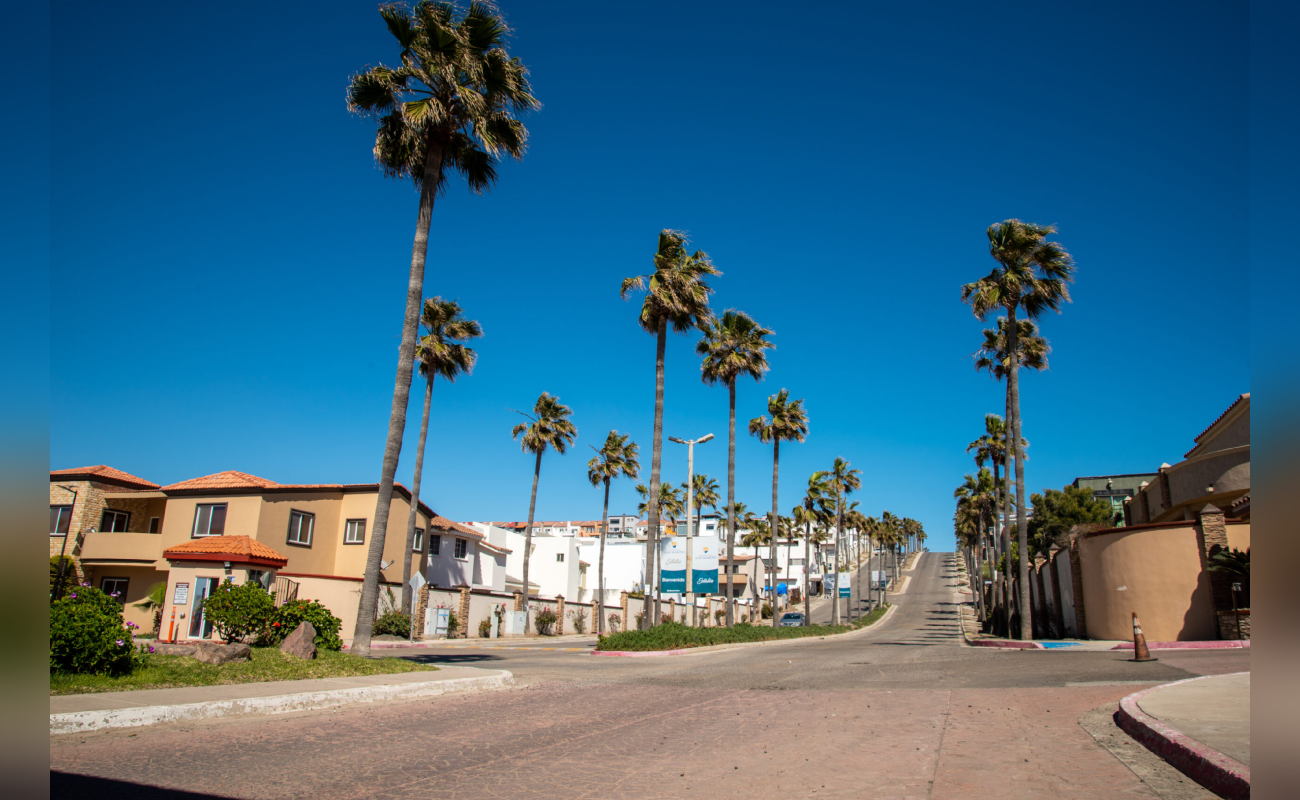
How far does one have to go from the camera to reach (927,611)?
7812cm

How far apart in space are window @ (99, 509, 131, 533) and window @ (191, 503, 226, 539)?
558 cm

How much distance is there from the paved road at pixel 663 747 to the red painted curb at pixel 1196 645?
8.62 meters

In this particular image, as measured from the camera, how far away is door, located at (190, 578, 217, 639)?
2577 centimetres

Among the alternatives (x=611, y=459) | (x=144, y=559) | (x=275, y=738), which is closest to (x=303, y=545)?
(x=144, y=559)

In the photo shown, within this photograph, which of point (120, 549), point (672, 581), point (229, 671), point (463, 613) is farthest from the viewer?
point (463, 613)

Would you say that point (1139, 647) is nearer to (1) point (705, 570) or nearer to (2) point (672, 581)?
(2) point (672, 581)

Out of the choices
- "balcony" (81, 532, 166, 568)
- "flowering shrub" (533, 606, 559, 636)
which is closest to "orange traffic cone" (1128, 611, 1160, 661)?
"flowering shrub" (533, 606, 559, 636)

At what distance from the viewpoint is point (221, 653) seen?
13055 millimetres

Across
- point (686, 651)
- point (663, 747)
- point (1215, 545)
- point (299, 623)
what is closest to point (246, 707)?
point (663, 747)

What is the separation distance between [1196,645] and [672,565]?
2037cm

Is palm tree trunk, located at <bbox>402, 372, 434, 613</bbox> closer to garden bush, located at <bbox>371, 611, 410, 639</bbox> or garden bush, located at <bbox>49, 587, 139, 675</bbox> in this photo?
garden bush, located at <bbox>371, 611, 410, 639</bbox>

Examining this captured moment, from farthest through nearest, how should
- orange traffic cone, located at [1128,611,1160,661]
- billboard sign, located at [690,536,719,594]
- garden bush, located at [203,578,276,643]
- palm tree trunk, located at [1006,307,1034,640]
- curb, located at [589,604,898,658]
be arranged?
billboard sign, located at [690,536,719,594] → palm tree trunk, located at [1006,307,1034,640] → curb, located at [589,604,898,658] → orange traffic cone, located at [1128,611,1160,661] → garden bush, located at [203,578,276,643]

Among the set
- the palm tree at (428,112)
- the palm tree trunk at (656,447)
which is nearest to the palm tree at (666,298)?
the palm tree trunk at (656,447)

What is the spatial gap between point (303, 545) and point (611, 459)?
79.2 ft
